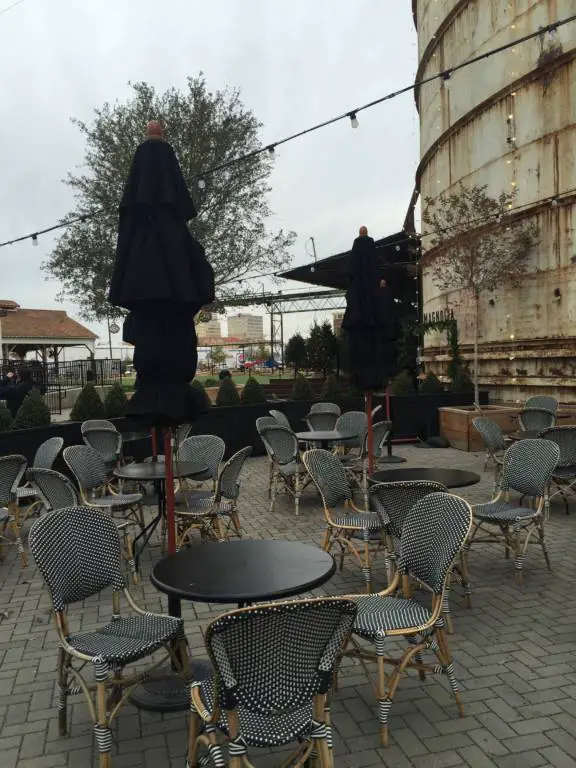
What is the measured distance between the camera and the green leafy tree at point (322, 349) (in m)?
22.7

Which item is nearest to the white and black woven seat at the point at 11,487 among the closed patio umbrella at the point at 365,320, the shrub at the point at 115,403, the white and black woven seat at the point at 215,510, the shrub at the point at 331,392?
the white and black woven seat at the point at 215,510

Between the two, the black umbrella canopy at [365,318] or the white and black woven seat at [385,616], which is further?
the black umbrella canopy at [365,318]

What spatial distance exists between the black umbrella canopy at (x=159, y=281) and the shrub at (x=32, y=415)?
5405 mm

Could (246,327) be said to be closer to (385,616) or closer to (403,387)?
(403,387)

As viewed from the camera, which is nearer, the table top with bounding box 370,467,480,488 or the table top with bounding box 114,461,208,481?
the table top with bounding box 370,467,480,488

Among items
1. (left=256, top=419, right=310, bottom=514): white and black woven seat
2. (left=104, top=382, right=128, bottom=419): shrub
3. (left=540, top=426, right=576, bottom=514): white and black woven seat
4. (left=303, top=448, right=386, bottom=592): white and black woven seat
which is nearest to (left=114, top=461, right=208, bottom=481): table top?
(left=303, top=448, right=386, bottom=592): white and black woven seat

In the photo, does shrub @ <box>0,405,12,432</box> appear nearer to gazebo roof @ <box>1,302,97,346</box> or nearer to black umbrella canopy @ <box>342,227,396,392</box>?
black umbrella canopy @ <box>342,227,396,392</box>

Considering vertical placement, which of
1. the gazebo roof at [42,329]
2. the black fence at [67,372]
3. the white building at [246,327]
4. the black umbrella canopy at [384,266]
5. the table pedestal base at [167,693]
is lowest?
the table pedestal base at [167,693]

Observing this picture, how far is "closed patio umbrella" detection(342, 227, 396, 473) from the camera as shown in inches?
287

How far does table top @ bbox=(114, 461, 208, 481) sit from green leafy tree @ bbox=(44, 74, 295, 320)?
13.4 m

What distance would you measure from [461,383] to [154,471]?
1003 centimetres

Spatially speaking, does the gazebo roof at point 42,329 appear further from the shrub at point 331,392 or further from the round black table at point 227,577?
the round black table at point 227,577

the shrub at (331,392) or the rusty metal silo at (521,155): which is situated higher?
the rusty metal silo at (521,155)

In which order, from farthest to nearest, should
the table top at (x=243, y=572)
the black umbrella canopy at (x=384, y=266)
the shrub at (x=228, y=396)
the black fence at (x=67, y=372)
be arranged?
the black umbrella canopy at (x=384, y=266)
the black fence at (x=67, y=372)
the shrub at (x=228, y=396)
the table top at (x=243, y=572)
